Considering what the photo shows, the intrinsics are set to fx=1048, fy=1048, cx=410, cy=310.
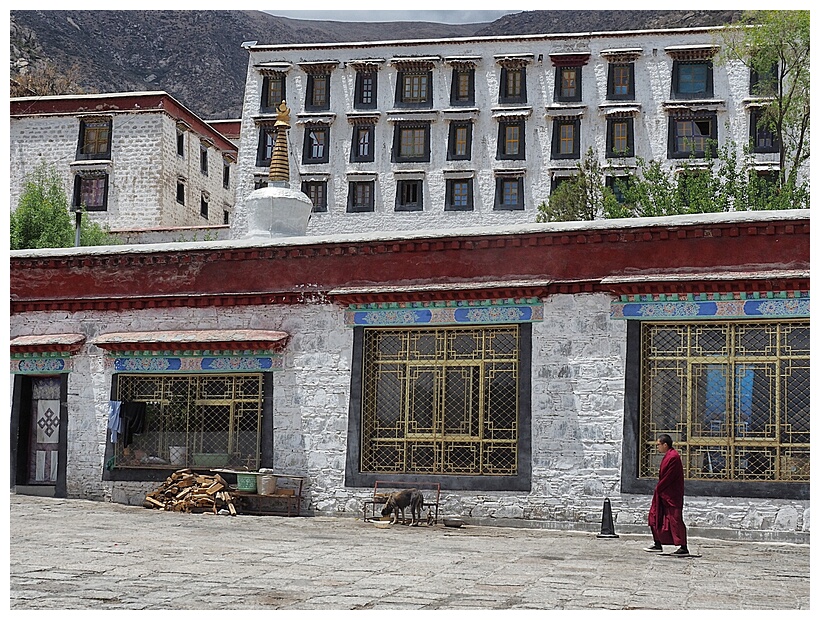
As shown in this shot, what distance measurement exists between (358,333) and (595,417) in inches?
117

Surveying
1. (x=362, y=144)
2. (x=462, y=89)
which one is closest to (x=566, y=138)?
(x=462, y=89)

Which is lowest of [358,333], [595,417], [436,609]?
[436,609]

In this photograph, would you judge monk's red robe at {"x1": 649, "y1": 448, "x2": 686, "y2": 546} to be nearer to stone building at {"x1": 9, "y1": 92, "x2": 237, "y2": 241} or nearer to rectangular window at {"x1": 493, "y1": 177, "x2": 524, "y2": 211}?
stone building at {"x1": 9, "y1": 92, "x2": 237, "y2": 241}

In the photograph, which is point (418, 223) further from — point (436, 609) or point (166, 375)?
point (436, 609)

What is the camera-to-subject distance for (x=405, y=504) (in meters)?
11.6

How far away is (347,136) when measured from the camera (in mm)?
35875

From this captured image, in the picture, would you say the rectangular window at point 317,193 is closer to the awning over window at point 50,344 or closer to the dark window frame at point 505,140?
the dark window frame at point 505,140

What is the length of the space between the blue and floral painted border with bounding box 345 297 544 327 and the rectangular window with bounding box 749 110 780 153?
2416 cm

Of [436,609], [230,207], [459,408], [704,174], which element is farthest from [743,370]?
[230,207]

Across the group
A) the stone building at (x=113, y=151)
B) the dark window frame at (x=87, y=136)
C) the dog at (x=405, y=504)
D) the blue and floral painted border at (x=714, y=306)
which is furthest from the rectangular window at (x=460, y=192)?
the dog at (x=405, y=504)

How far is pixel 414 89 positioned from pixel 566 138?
540 centimetres

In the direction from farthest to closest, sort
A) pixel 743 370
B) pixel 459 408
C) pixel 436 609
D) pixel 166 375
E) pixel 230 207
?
pixel 230 207 < pixel 166 375 < pixel 459 408 < pixel 743 370 < pixel 436 609

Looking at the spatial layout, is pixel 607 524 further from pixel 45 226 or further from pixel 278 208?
pixel 45 226

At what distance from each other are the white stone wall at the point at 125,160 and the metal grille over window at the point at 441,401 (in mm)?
22516
